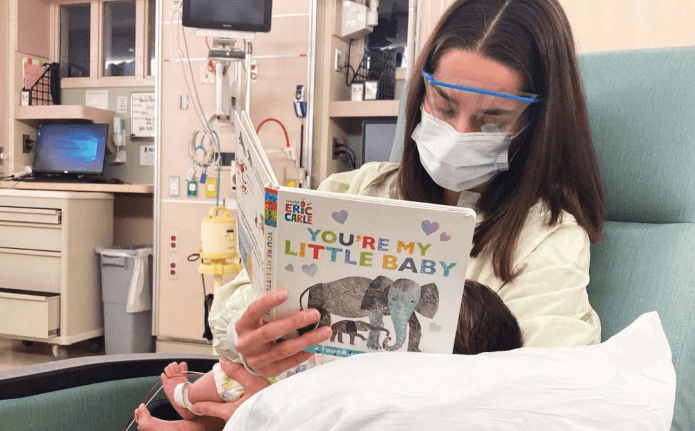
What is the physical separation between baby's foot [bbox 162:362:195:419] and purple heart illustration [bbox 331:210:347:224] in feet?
1.84

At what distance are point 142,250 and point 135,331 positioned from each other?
0.48m

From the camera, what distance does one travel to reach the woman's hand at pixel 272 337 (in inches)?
28.4

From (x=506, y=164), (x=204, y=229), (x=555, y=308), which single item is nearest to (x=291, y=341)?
(x=555, y=308)

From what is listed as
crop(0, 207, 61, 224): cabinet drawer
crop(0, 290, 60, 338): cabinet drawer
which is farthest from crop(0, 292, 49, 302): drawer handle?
crop(0, 207, 61, 224): cabinet drawer

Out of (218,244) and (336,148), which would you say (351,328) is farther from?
(336,148)

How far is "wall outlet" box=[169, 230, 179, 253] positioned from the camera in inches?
126

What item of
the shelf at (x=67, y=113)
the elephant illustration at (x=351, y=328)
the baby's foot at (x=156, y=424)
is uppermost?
the shelf at (x=67, y=113)

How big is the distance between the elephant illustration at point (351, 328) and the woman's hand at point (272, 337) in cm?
1

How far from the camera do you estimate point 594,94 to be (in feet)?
3.67

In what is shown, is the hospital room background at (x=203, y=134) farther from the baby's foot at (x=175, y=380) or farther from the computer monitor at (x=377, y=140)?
the baby's foot at (x=175, y=380)

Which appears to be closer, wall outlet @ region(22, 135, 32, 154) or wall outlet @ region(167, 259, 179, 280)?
wall outlet @ region(167, 259, 179, 280)

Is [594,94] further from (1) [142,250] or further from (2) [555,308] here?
(1) [142,250]

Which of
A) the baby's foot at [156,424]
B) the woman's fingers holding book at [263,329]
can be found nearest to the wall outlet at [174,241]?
the baby's foot at [156,424]

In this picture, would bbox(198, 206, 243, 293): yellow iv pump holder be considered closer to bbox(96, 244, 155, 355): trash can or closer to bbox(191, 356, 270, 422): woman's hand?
bbox(96, 244, 155, 355): trash can
